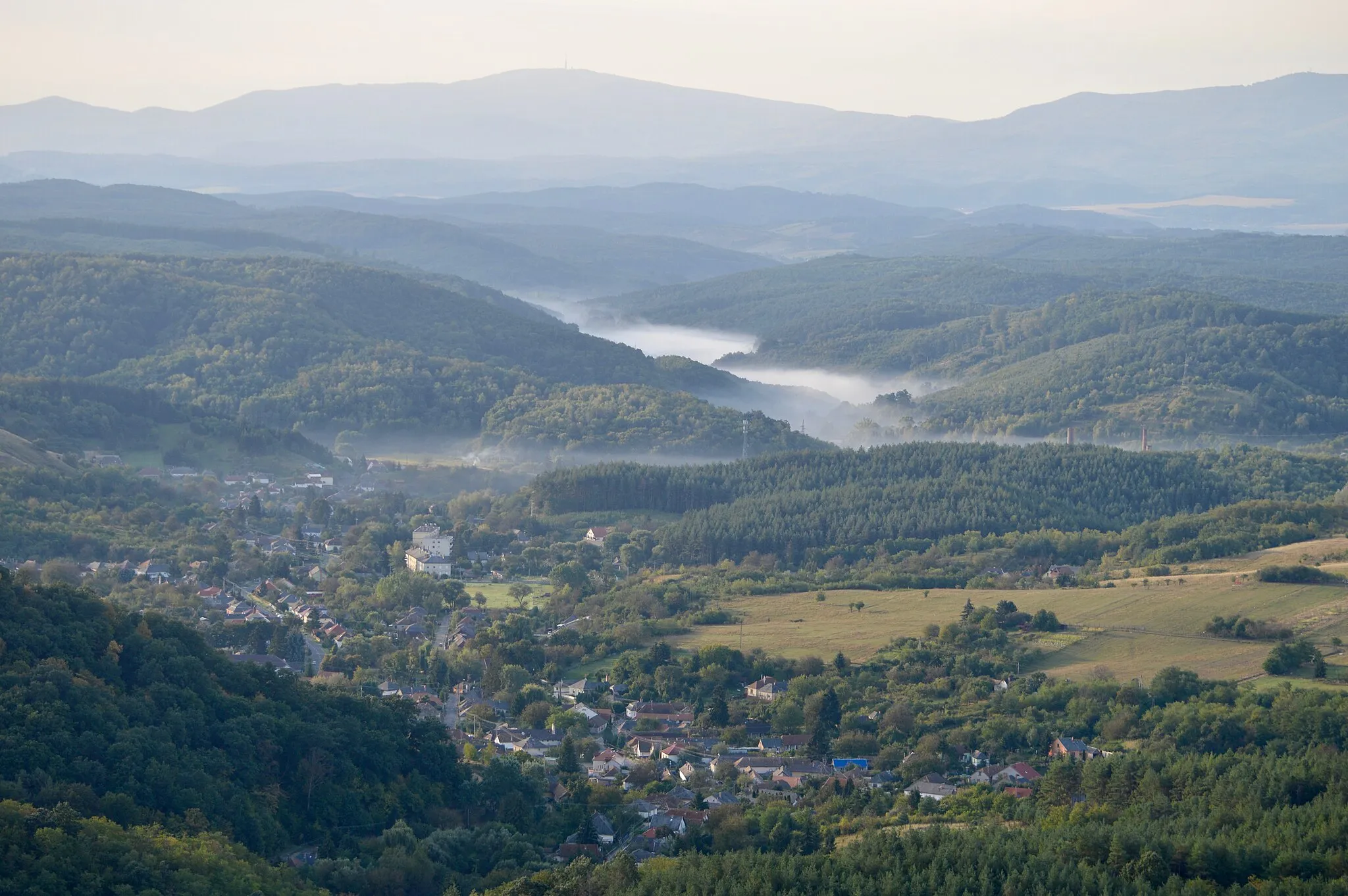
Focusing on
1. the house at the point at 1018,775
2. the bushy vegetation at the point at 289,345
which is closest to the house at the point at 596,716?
the house at the point at 1018,775

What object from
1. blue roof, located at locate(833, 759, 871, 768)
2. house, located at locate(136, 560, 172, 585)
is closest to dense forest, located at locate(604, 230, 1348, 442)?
house, located at locate(136, 560, 172, 585)

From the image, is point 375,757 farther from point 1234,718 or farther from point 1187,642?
point 1187,642

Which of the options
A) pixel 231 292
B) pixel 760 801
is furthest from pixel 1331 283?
pixel 760 801

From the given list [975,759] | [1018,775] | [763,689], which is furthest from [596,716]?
[1018,775]

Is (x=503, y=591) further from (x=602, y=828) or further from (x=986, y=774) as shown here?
(x=602, y=828)

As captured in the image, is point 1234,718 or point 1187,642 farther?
point 1187,642

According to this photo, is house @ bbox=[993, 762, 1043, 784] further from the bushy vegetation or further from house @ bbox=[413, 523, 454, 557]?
the bushy vegetation
